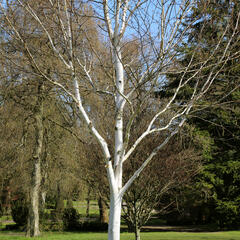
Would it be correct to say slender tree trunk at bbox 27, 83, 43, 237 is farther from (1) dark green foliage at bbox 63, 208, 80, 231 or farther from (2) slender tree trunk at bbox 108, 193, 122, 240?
(2) slender tree trunk at bbox 108, 193, 122, 240

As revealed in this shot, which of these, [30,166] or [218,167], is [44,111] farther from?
[218,167]

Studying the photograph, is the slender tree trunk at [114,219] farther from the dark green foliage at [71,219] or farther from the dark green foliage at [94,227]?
the dark green foliage at [94,227]

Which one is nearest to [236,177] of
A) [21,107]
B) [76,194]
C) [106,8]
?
[76,194]

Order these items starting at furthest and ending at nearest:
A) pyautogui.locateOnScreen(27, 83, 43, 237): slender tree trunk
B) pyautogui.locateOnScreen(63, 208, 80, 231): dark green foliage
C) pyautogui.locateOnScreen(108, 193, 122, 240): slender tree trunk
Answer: pyautogui.locateOnScreen(63, 208, 80, 231): dark green foliage → pyautogui.locateOnScreen(27, 83, 43, 237): slender tree trunk → pyautogui.locateOnScreen(108, 193, 122, 240): slender tree trunk

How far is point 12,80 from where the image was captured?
978 cm

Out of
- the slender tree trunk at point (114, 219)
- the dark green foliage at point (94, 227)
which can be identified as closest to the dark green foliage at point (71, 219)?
the dark green foliage at point (94, 227)

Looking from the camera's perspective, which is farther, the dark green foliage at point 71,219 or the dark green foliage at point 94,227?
the dark green foliage at point 94,227

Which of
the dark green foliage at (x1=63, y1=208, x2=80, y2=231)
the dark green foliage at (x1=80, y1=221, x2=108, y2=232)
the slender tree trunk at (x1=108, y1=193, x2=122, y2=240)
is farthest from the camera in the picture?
the dark green foliage at (x1=80, y1=221, x2=108, y2=232)

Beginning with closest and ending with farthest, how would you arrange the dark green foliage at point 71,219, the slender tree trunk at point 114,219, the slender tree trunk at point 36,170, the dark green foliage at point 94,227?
the slender tree trunk at point 114,219 → the slender tree trunk at point 36,170 → the dark green foliage at point 71,219 → the dark green foliage at point 94,227

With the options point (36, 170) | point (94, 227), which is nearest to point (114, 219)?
point (36, 170)

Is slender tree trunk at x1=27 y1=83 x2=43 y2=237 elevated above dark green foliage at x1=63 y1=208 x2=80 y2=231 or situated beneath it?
elevated above

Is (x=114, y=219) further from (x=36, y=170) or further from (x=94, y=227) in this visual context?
(x=94, y=227)

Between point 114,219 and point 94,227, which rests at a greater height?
point 114,219

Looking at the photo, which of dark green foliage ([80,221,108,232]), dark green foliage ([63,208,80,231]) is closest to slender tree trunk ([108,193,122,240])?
dark green foliage ([63,208,80,231])
